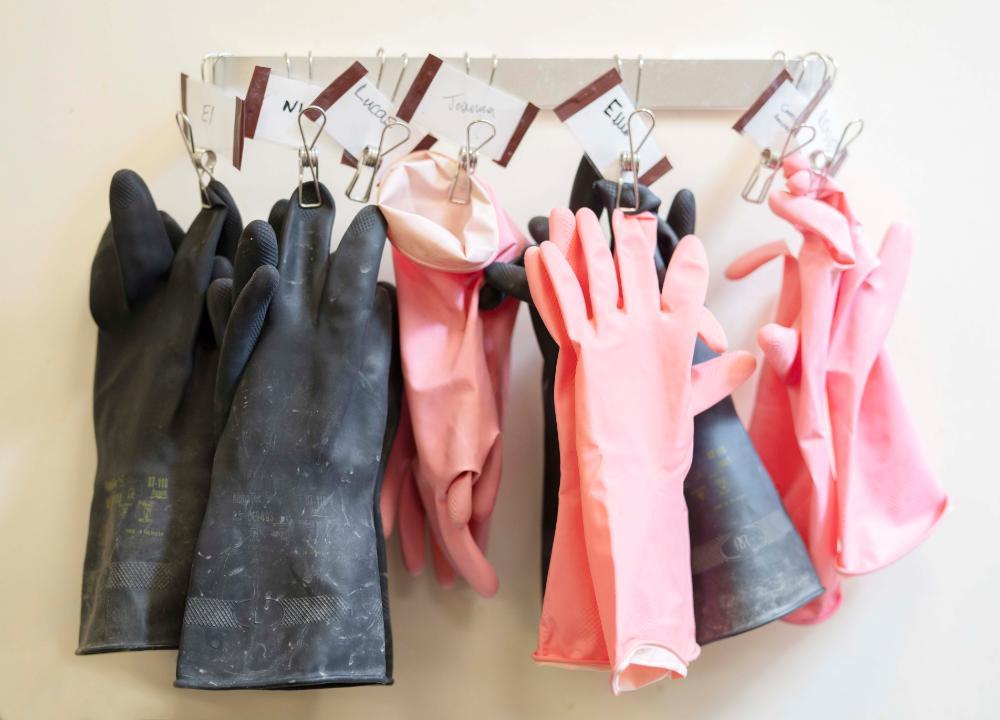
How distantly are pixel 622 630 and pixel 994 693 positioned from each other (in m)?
0.49

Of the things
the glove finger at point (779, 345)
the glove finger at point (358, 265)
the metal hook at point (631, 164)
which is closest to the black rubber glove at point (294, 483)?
the glove finger at point (358, 265)

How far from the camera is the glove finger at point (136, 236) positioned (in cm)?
71

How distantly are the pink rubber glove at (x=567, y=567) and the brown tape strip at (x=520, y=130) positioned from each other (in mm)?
119

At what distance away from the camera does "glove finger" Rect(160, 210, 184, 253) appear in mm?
774

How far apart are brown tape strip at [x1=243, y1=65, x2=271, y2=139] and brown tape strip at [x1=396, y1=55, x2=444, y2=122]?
0.38 ft

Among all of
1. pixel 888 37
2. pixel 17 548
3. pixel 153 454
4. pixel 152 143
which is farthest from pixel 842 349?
pixel 17 548

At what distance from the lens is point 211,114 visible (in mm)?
733

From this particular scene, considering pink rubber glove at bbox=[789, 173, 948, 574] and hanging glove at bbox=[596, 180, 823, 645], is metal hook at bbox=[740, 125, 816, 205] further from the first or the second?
hanging glove at bbox=[596, 180, 823, 645]

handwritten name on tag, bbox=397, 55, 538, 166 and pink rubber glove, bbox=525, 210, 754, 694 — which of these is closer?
pink rubber glove, bbox=525, 210, 754, 694

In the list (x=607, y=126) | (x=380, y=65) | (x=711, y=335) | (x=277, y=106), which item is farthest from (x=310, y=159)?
(x=711, y=335)

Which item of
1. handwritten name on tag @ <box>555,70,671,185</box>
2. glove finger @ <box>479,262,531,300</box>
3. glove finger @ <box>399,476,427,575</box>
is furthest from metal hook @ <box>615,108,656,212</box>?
glove finger @ <box>399,476,427,575</box>

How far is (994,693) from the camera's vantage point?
2.71ft

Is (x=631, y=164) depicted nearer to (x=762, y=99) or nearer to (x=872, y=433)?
(x=762, y=99)

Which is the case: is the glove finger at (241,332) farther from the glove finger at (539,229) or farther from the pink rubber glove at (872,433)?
the pink rubber glove at (872,433)
